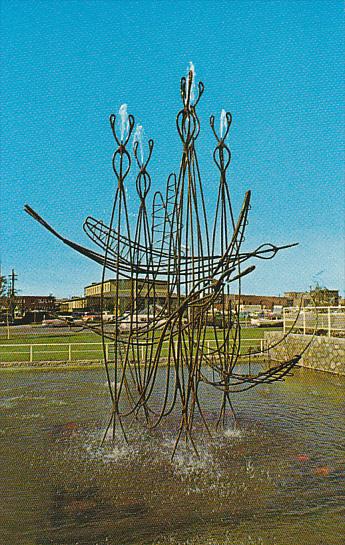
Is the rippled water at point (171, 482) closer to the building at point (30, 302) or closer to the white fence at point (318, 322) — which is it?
the white fence at point (318, 322)

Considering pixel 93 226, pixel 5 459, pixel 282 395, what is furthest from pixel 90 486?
pixel 282 395

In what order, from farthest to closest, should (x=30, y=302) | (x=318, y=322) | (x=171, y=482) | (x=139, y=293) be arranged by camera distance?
(x=30, y=302) < (x=318, y=322) < (x=139, y=293) < (x=171, y=482)

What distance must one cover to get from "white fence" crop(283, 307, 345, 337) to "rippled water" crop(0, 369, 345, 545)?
7.97 meters

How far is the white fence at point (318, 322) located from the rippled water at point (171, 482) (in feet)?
26.2

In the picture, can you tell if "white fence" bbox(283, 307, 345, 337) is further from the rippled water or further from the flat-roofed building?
the rippled water

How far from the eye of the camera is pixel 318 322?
18875mm

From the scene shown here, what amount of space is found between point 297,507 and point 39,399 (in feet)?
22.4

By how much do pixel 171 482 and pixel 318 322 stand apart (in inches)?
553

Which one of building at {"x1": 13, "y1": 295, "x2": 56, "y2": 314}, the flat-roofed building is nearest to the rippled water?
the flat-roofed building

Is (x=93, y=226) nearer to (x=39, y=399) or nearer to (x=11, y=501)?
(x=11, y=501)

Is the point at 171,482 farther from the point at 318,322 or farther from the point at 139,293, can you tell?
the point at 318,322

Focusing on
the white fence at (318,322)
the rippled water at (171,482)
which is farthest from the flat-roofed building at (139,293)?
the white fence at (318,322)

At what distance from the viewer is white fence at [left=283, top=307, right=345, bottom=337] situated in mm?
17219

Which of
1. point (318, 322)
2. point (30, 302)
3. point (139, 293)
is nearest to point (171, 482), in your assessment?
point (139, 293)
